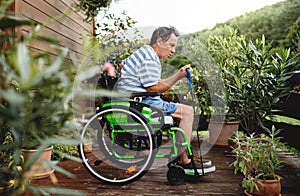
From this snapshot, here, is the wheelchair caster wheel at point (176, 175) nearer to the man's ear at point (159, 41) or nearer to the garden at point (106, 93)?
the garden at point (106, 93)

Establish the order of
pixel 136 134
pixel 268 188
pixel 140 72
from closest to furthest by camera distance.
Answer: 1. pixel 268 188
2. pixel 136 134
3. pixel 140 72

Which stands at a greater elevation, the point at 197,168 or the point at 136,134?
the point at 136,134

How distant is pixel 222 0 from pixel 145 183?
13.6 ft

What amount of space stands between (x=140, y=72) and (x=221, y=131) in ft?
6.19

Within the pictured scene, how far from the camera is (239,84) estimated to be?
2.96 m

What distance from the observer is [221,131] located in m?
4.24

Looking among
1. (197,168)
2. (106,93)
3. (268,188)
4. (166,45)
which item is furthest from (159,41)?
(106,93)

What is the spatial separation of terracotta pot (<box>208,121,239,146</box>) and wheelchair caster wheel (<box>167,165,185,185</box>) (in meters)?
1.66

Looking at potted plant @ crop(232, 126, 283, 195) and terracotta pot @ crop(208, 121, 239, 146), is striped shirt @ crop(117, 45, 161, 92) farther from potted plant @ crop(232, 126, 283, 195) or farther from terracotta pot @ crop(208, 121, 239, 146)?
terracotta pot @ crop(208, 121, 239, 146)

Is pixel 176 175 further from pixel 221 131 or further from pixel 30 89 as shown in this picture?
pixel 30 89

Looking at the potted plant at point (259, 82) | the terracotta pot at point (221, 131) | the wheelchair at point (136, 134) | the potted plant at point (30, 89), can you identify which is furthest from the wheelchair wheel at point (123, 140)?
the potted plant at point (30, 89)

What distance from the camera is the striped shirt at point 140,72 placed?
8.78 ft

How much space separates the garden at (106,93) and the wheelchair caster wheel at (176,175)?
1.35 feet

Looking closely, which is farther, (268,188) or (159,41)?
(159,41)
